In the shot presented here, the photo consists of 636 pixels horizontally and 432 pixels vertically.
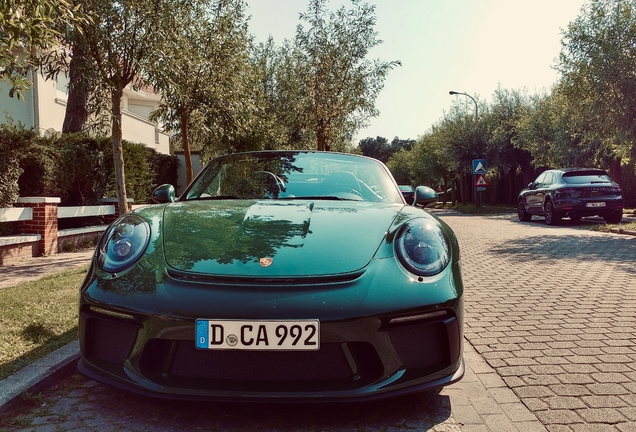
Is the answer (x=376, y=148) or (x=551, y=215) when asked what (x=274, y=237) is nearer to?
(x=551, y=215)

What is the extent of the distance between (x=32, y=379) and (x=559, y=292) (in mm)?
4727

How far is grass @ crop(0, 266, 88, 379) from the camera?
329 cm

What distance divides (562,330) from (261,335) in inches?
109

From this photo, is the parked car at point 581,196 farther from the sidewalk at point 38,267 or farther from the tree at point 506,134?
the tree at point 506,134

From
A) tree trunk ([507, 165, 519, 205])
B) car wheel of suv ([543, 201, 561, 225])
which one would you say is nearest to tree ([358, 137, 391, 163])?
tree trunk ([507, 165, 519, 205])

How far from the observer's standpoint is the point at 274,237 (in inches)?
109

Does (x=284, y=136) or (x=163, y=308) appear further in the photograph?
(x=284, y=136)

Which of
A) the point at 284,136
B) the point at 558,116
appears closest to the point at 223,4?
the point at 284,136

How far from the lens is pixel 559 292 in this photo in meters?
5.61

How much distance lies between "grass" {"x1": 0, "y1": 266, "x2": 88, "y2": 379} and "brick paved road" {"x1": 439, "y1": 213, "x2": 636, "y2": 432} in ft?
8.79

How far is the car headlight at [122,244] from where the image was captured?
2641 millimetres

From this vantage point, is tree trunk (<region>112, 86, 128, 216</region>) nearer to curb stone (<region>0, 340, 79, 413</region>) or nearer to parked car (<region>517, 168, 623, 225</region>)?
curb stone (<region>0, 340, 79, 413</region>)

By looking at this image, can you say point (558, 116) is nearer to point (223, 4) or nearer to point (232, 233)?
point (223, 4)

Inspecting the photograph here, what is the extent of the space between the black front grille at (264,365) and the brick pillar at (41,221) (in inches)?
283
